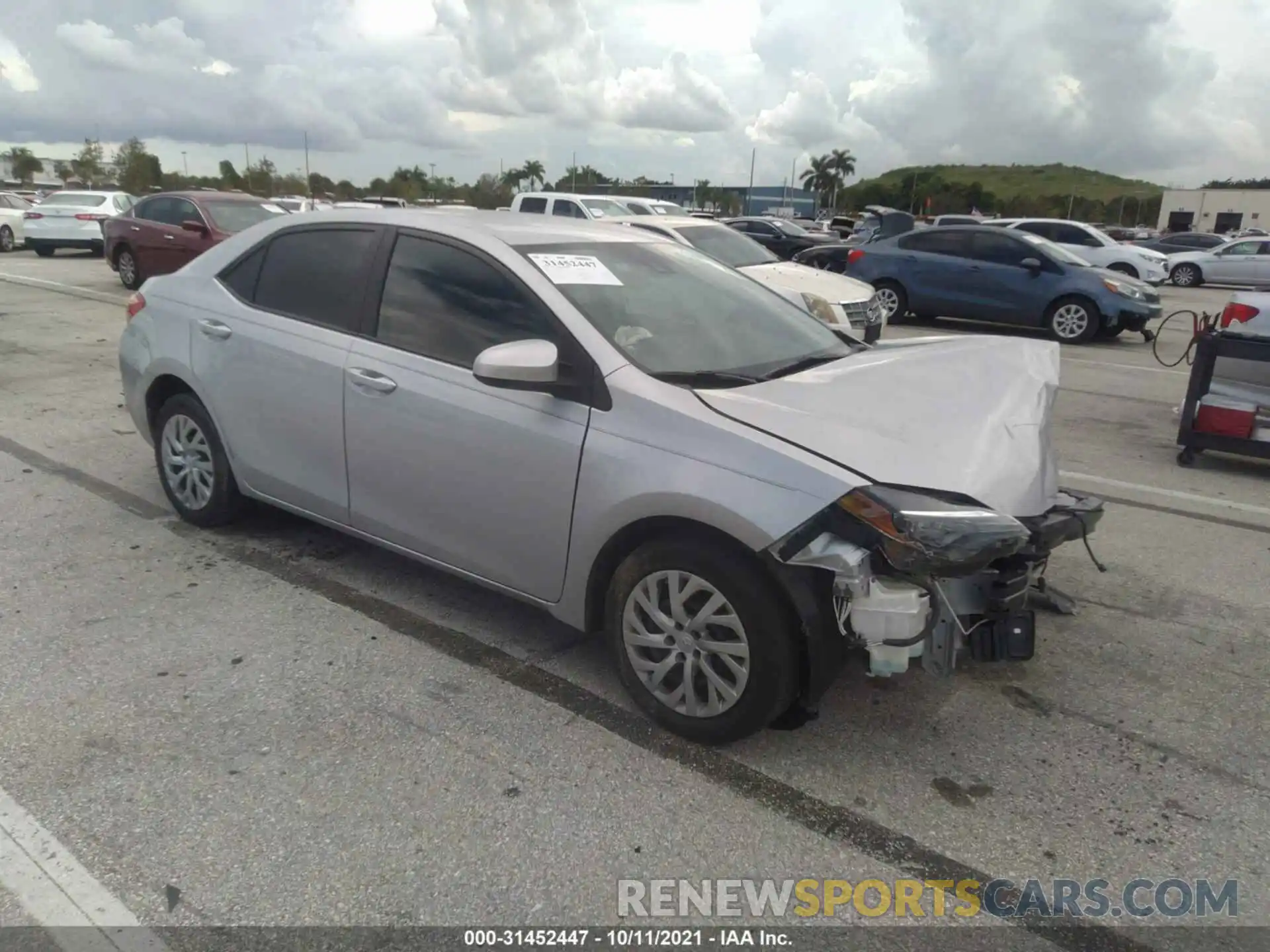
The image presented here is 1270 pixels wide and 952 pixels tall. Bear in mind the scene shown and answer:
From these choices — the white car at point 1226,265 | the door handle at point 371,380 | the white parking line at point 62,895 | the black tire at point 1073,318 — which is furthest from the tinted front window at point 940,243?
the white car at point 1226,265

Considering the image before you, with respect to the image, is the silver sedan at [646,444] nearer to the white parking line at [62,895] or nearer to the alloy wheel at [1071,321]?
the white parking line at [62,895]

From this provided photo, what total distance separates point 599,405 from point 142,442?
4.74 m

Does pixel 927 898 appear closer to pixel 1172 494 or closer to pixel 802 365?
pixel 802 365

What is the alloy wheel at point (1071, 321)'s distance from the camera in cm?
1331

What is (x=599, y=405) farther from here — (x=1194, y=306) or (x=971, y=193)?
(x=971, y=193)

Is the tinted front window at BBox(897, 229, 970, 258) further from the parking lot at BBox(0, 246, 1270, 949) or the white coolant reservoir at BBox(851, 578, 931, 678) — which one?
the white coolant reservoir at BBox(851, 578, 931, 678)

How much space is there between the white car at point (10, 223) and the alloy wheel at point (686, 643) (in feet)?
84.2

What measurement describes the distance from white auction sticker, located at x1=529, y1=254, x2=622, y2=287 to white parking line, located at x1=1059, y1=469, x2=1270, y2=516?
12.3ft

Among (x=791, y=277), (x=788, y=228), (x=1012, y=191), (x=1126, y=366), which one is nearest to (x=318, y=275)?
(x=791, y=277)

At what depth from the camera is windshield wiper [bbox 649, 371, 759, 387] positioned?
3.29 meters

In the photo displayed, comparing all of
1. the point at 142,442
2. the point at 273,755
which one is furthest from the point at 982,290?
the point at 273,755

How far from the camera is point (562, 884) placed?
8.26 ft

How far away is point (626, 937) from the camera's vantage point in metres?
2.37

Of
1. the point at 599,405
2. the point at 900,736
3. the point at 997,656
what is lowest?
the point at 900,736
